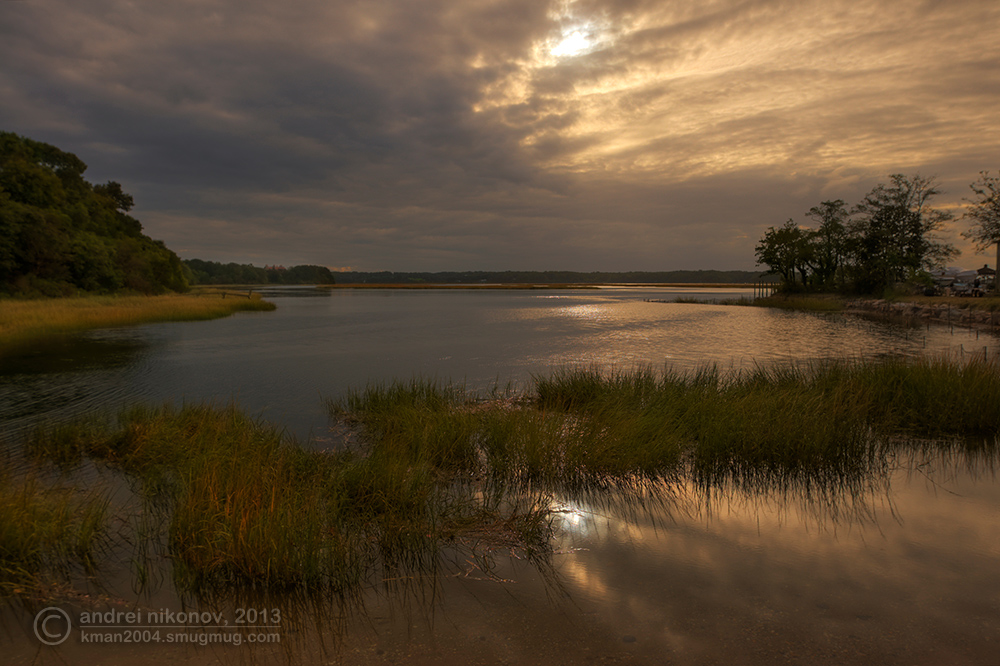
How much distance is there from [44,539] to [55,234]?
55.2 meters

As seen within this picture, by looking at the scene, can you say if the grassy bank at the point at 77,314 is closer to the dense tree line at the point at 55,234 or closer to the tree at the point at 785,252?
the dense tree line at the point at 55,234

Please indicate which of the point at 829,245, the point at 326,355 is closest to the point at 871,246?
the point at 829,245

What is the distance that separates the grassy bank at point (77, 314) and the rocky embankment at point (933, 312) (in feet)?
178

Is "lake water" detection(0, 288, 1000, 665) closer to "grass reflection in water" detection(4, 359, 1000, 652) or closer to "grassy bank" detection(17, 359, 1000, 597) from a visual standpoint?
"grass reflection in water" detection(4, 359, 1000, 652)

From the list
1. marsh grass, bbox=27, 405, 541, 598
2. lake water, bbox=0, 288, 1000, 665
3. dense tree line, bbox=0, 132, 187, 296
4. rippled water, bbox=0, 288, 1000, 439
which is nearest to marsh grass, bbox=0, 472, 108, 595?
lake water, bbox=0, 288, 1000, 665

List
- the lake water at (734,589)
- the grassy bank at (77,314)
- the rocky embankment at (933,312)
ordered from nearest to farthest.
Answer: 1. the lake water at (734,589)
2. the grassy bank at (77,314)
3. the rocky embankment at (933,312)

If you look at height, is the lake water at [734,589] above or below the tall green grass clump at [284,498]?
below

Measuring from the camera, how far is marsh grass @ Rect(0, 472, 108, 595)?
14.6 ft

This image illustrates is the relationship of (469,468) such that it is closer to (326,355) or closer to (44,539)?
(44,539)

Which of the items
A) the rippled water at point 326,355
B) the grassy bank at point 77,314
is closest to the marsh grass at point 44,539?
the rippled water at point 326,355

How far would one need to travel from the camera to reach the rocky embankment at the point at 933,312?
33194mm

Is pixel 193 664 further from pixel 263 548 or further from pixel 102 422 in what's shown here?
pixel 102 422

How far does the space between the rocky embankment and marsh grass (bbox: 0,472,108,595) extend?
44098 mm

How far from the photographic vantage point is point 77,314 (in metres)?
33.7
